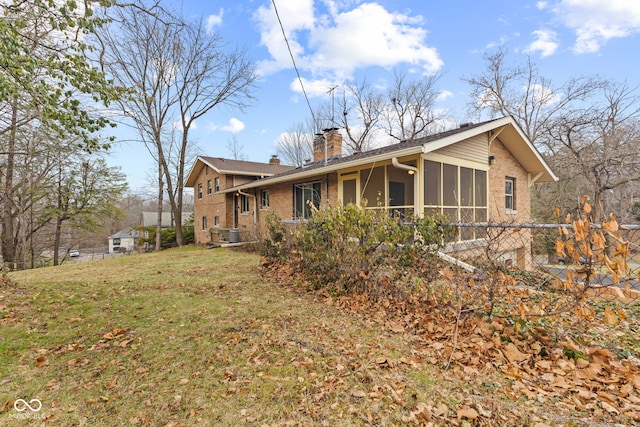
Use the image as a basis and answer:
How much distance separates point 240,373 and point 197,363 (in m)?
0.50

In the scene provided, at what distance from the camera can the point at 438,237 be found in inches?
181

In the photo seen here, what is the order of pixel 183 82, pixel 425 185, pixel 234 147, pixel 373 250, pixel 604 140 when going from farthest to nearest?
pixel 234 147 → pixel 183 82 → pixel 604 140 → pixel 425 185 → pixel 373 250

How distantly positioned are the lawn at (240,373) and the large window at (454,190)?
19.6 feet

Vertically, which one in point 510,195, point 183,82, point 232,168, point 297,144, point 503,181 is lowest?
point 510,195

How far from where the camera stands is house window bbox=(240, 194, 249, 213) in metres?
17.0

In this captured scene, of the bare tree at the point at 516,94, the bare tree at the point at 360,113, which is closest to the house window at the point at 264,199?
the bare tree at the point at 360,113

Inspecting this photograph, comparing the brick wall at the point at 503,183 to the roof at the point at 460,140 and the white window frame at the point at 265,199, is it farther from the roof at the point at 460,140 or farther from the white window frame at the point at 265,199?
the white window frame at the point at 265,199

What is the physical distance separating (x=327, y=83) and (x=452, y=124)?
17.4 m

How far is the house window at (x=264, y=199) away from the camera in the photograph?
15.4 meters

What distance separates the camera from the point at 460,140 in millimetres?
9070

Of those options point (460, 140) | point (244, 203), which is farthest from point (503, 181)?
point (244, 203)

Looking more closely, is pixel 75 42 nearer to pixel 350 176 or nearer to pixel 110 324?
pixel 110 324

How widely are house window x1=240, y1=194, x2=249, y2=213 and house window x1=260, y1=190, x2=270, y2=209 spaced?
1.60 m

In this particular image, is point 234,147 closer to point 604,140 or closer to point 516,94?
point 516,94
